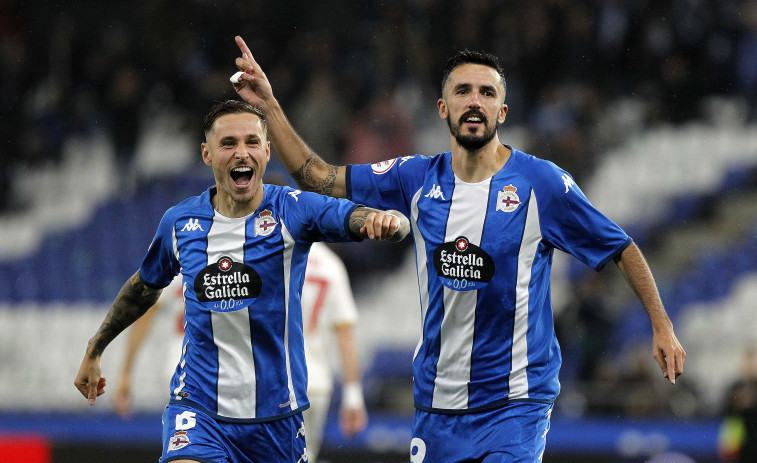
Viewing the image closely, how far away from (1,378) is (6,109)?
4.26m

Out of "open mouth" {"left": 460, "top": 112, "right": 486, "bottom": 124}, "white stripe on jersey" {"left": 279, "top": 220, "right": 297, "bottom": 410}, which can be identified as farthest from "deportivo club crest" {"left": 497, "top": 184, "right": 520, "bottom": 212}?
"white stripe on jersey" {"left": 279, "top": 220, "right": 297, "bottom": 410}

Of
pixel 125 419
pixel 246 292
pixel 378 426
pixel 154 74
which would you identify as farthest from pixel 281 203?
pixel 154 74

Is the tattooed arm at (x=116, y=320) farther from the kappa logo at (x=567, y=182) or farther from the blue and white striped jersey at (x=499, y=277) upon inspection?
the kappa logo at (x=567, y=182)

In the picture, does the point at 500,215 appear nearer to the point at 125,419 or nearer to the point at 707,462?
the point at 707,462

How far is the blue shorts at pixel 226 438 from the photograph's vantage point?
177 inches

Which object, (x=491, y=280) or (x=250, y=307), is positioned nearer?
(x=250, y=307)

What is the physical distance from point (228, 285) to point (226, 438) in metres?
0.64

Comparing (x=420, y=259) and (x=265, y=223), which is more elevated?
(x=265, y=223)

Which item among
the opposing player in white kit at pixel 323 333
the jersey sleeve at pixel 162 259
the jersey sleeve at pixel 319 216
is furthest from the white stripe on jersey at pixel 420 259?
the opposing player in white kit at pixel 323 333

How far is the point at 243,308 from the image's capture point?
4.60m

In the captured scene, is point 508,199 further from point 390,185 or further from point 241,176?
point 241,176

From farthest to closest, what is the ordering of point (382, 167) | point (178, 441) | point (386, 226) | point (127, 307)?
point (382, 167), point (127, 307), point (178, 441), point (386, 226)

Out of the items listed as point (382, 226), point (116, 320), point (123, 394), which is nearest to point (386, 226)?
point (382, 226)

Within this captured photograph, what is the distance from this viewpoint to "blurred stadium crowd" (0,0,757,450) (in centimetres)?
1352
